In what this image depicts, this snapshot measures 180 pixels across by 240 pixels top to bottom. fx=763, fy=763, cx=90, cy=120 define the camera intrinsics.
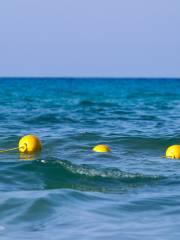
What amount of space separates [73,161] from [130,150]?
2.73 meters

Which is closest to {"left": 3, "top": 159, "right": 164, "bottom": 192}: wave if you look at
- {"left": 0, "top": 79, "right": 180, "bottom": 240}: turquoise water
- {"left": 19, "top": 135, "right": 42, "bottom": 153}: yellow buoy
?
{"left": 0, "top": 79, "right": 180, "bottom": 240}: turquoise water

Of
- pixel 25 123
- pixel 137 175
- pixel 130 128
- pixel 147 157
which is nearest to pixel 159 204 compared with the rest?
pixel 137 175

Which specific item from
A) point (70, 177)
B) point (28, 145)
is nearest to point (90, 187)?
point (70, 177)

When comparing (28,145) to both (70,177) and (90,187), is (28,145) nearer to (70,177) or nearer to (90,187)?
(70,177)

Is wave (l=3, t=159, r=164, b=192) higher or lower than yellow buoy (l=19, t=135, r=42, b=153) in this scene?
lower

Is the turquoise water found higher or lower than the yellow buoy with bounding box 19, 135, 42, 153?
lower

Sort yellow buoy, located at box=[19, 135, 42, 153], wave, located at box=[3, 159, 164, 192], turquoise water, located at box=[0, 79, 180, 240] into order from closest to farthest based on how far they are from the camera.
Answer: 1. turquoise water, located at box=[0, 79, 180, 240]
2. wave, located at box=[3, 159, 164, 192]
3. yellow buoy, located at box=[19, 135, 42, 153]

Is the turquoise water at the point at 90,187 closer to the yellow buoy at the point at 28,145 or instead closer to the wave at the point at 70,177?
the wave at the point at 70,177

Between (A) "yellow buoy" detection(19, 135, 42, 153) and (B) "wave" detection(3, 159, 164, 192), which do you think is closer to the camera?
(B) "wave" detection(3, 159, 164, 192)

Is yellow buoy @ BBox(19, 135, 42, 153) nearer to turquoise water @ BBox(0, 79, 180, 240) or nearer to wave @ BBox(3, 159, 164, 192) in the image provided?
turquoise water @ BBox(0, 79, 180, 240)

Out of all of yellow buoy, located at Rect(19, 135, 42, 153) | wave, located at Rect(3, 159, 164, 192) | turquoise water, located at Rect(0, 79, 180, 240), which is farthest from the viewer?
yellow buoy, located at Rect(19, 135, 42, 153)

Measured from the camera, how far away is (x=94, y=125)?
78.7 feet

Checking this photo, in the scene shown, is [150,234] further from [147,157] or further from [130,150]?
[130,150]

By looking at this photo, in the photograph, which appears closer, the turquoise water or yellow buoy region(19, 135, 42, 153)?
the turquoise water
